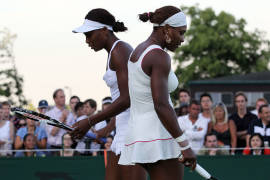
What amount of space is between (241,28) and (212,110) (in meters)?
51.8

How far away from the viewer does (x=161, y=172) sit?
15.1 ft

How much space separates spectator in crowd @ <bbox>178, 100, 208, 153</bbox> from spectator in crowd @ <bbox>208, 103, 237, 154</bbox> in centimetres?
15

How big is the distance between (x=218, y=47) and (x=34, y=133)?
50.2 m

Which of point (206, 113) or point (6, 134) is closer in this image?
point (206, 113)

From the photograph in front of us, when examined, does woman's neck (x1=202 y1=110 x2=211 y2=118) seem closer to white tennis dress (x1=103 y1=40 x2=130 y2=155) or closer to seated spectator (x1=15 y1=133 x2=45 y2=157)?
seated spectator (x1=15 y1=133 x2=45 y2=157)

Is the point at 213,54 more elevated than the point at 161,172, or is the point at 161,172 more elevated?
the point at 213,54

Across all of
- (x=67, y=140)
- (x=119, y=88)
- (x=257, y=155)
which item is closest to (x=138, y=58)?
(x=119, y=88)

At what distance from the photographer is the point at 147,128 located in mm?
4609

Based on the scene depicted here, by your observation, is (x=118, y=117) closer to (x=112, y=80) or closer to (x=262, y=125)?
(x=112, y=80)

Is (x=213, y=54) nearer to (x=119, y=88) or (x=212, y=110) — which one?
(x=212, y=110)

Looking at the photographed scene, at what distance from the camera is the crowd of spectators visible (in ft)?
31.8

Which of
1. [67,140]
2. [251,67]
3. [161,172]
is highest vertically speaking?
[251,67]

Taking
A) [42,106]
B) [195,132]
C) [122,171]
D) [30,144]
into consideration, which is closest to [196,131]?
[195,132]

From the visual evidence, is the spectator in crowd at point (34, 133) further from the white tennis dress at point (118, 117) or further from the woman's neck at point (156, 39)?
the woman's neck at point (156, 39)
